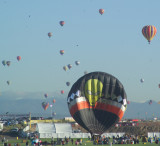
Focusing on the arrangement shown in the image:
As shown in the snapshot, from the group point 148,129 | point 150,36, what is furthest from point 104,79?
point 148,129

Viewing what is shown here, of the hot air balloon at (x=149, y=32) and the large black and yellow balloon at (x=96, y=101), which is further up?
the hot air balloon at (x=149, y=32)

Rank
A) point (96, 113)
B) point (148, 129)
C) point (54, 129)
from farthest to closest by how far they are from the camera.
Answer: point (148, 129) < point (54, 129) < point (96, 113)

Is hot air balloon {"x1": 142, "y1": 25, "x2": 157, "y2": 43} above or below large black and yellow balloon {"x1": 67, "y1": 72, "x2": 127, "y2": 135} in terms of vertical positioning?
above

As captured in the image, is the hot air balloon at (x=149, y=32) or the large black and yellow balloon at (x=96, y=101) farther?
the hot air balloon at (x=149, y=32)

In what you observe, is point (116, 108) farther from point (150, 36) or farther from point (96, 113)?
point (150, 36)

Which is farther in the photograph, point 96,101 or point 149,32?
point 149,32

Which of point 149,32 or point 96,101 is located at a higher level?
point 149,32

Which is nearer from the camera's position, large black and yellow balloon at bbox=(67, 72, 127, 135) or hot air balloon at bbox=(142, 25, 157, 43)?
large black and yellow balloon at bbox=(67, 72, 127, 135)

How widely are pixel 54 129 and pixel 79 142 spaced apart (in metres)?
23.2

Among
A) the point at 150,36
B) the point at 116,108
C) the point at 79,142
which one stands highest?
the point at 150,36

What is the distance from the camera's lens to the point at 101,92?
234 feet

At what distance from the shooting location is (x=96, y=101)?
7119 centimetres

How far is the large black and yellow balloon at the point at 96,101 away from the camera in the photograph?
71.1 m

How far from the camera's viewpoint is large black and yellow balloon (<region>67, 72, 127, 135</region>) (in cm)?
7106
